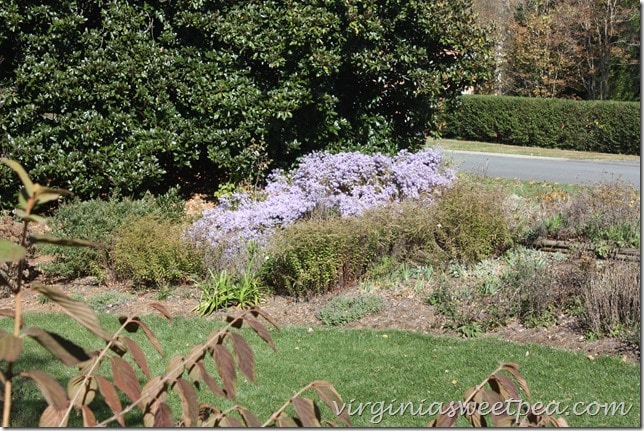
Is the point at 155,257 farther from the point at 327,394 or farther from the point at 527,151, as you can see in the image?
the point at 527,151

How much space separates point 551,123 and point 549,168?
23.1 ft

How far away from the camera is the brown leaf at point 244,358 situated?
1963 mm

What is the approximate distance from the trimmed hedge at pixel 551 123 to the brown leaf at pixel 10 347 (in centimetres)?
2194

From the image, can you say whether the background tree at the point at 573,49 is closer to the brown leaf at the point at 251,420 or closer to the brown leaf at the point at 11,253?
the brown leaf at the point at 251,420

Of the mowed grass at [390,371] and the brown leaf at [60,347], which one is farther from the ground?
the brown leaf at [60,347]

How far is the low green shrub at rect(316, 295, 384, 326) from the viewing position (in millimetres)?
6883

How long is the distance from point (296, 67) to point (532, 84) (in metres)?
22.4

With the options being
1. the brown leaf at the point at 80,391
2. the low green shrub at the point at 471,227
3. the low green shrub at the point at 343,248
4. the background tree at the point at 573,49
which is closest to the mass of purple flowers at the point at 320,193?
the low green shrub at the point at 343,248

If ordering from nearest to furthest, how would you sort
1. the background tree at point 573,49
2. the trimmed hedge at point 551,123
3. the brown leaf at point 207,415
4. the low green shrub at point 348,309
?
the brown leaf at point 207,415, the low green shrub at point 348,309, the trimmed hedge at point 551,123, the background tree at point 573,49

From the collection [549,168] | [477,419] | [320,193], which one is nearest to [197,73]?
[320,193]

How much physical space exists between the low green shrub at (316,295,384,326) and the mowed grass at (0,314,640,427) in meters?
0.26

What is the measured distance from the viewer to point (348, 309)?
23.0 feet

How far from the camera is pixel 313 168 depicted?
9.48 m

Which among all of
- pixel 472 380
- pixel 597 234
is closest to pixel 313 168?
pixel 597 234
